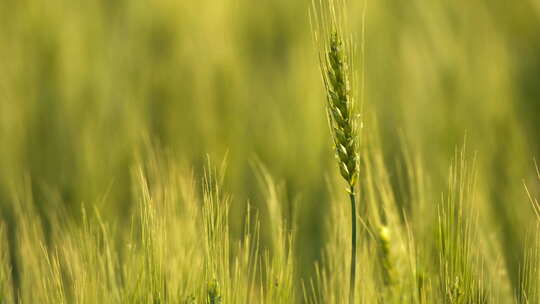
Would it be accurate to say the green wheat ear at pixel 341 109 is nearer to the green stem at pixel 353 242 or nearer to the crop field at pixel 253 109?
the green stem at pixel 353 242

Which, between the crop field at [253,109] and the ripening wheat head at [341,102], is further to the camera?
the crop field at [253,109]

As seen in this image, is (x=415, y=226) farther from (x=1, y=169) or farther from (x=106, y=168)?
(x=1, y=169)

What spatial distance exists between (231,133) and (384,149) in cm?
49

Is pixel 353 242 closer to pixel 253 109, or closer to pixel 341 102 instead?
pixel 341 102

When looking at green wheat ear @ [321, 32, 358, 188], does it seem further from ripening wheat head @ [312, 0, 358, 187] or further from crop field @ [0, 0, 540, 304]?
crop field @ [0, 0, 540, 304]

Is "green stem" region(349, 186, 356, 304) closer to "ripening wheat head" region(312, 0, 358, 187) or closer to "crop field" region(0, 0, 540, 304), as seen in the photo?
"ripening wheat head" region(312, 0, 358, 187)

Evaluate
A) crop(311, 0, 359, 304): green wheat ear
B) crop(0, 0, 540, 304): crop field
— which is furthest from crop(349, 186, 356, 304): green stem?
crop(0, 0, 540, 304): crop field

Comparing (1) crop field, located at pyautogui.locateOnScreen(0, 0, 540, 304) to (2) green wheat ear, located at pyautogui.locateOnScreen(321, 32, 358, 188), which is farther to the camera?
(1) crop field, located at pyautogui.locateOnScreen(0, 0, 540, 304)

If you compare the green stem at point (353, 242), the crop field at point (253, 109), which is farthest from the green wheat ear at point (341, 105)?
the crop field at point (253, 109)

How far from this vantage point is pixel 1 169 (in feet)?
8.21

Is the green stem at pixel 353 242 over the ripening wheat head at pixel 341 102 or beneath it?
beneath

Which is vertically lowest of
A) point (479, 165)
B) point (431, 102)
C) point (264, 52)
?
point (479, 165)

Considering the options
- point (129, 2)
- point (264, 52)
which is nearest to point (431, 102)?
point (264, 52)

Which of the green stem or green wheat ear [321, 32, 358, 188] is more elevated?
green wheat ear [321, 32, 358, 188]
